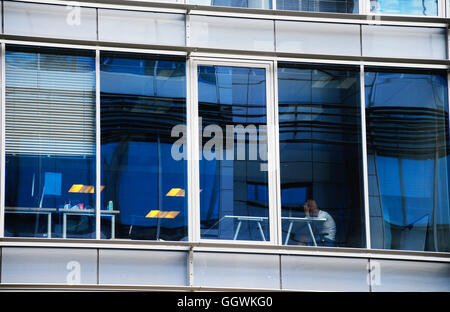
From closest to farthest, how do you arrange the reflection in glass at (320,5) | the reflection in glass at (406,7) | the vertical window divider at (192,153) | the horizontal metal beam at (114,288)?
the horizontal metal beam at (114,288)
the vertical window divider at (192,153)
the reflection in glass at (320,5)
the reflection in glass at (406,7)

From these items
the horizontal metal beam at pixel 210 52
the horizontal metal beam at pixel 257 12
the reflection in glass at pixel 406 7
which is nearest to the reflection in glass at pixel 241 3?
the horizontal metal beam at pixel 257 12

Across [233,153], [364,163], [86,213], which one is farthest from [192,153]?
[364,163]

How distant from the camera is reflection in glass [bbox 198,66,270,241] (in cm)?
1440

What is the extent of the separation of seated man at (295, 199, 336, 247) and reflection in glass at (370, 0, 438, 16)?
3.42 m

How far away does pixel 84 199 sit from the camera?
14.1 metres

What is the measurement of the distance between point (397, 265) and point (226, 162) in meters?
3.06

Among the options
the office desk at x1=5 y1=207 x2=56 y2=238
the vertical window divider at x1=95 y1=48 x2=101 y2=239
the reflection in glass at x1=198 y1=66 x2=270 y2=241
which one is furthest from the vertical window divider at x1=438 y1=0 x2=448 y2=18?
the office desk at x1=5 y1=207 x2=56 y2=238

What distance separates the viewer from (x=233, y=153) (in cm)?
1464

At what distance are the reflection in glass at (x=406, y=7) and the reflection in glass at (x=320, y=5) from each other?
14.1 inches

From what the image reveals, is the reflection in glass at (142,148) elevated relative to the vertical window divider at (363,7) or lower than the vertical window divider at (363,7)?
lower

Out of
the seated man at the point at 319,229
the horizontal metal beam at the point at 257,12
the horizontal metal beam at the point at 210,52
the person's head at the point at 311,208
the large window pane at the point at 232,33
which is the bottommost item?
the seated man at the point at 319,229

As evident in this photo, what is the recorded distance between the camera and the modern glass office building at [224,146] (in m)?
14.0

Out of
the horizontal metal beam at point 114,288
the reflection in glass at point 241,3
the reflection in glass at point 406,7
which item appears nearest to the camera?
the horizontal metal beam at point 114,288

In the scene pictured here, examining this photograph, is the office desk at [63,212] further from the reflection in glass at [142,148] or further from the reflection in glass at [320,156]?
the reflection in glass at [320,156]
